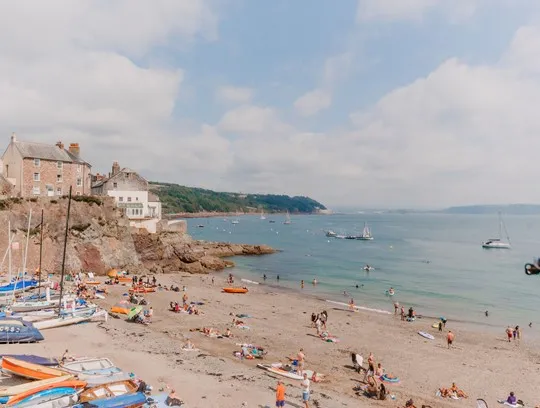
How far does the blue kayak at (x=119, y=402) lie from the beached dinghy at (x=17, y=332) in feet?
33.5

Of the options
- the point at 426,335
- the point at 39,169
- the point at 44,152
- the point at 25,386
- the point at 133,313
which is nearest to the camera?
the point at 25,386

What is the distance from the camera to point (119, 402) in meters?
14.3

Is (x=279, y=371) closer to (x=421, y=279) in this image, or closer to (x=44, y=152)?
(x=421, y=279)

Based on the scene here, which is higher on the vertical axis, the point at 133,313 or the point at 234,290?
the point at 133,313

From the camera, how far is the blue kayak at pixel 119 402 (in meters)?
14.0

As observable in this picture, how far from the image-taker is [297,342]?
27.7m

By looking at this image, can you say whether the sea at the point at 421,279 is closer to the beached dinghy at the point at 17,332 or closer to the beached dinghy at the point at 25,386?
the beached dinghy at the point at 17,332

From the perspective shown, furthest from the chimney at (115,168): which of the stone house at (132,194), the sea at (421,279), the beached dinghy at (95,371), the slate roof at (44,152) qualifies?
the beached dinghy at (95,371)

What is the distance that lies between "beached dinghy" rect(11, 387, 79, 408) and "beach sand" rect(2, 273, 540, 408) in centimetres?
359

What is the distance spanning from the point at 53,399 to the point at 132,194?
5263cm

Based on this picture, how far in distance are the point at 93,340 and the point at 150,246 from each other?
34.7 meters

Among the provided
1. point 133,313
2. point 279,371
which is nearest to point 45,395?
point 279,371

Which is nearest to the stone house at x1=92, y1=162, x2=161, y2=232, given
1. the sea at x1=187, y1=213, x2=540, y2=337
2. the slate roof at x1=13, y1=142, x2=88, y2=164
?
the slate roof at x1=13, y1=142, x2=88, y2=164

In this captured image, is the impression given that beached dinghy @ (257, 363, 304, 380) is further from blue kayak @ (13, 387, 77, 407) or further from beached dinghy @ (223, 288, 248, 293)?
beached dinghy @ (223, 288, 248, 293)
